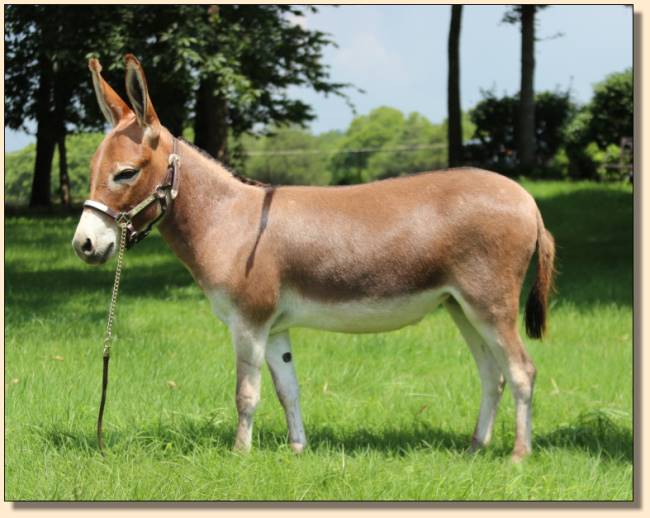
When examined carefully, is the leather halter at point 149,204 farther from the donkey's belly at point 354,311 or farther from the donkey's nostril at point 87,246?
the donkey's belly at point 354,311

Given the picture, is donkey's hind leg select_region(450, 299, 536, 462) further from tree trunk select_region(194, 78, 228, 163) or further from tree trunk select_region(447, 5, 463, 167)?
tree trunk select_region(447, 5, 463, 167)

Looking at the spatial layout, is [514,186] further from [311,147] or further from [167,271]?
[311,147]

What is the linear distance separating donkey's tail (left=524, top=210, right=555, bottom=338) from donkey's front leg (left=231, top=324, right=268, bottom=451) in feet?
5.75

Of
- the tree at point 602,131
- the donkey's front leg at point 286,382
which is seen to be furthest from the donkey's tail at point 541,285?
the tree at point 602,131

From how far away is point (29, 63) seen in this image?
19.5m

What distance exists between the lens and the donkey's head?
4844 millimetres

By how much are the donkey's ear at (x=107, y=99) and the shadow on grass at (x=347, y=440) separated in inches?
81.7

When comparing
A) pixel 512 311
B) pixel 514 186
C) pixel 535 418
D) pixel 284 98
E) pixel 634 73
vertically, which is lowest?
pixel 535 418

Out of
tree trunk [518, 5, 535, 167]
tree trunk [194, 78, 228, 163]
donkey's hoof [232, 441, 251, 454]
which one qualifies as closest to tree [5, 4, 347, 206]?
tree trunk [194, 78, 228, 163]

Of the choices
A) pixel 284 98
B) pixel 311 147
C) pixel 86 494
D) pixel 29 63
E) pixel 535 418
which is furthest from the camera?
pixel 311 147

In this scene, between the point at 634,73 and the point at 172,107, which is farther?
the point at 172,107

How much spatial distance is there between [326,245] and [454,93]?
17241 mm

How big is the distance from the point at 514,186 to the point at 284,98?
18915 mm

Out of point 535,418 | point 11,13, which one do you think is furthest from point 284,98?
point 535,418
